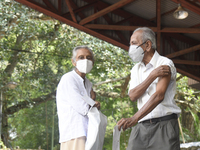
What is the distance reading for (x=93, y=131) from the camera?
2406 millimetres

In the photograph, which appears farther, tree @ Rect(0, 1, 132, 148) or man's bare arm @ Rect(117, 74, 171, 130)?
tree @ Rect(0, 1, 132, 148)

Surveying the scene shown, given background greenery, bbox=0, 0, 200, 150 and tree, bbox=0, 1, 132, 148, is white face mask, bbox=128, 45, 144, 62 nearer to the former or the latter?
background greenery, bbox=0, 0, 200, 150

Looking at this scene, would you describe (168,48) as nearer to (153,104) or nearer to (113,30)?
(113,30)

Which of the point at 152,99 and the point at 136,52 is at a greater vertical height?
the point at 136,52

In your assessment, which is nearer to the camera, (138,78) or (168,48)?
(138,78)

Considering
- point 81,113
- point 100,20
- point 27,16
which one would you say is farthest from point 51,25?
point 81,113

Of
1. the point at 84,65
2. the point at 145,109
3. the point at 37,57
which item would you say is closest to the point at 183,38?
the point at 84,65

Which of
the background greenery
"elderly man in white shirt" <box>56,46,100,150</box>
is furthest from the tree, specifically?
"elderly man in white shirt" <box>56,46,100,150</box>

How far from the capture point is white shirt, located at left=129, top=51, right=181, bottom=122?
6.46 ft

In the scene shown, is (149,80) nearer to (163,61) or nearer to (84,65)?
(163,61)

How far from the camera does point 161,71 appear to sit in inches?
74.7

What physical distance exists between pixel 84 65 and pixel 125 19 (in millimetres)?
3367

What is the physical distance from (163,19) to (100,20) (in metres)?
1.32

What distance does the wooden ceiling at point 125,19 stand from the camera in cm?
520
